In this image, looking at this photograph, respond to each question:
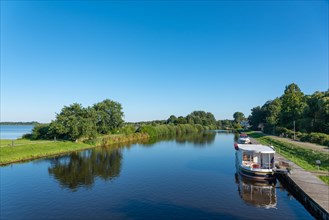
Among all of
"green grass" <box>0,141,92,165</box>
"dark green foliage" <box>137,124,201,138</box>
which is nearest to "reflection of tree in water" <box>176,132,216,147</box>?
"dark green foliage" <box>137,124,201,138</box>

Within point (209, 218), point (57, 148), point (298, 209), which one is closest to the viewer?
point (209, 218)

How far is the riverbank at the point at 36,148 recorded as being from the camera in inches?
1467

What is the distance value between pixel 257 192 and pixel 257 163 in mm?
5837

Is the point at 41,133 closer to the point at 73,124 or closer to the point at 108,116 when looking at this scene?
the point at 73,124

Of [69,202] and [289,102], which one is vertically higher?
[289,102]

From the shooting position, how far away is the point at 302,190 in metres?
19.2

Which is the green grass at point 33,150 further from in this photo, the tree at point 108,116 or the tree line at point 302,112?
the tree line at point 302,112

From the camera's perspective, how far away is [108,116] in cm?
7625

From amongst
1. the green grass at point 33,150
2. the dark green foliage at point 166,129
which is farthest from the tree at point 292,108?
the green grass at point 33,150

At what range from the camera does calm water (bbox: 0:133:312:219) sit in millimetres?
17422

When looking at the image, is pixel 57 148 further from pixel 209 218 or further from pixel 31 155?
pixel 209 218

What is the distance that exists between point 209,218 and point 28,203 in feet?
47.9

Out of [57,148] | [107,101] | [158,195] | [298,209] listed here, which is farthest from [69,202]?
[107,101]

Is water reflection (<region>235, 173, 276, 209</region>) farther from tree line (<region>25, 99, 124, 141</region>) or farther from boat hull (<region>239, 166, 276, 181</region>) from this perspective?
tree line (<region>25, 99, 124, 141</region>)
